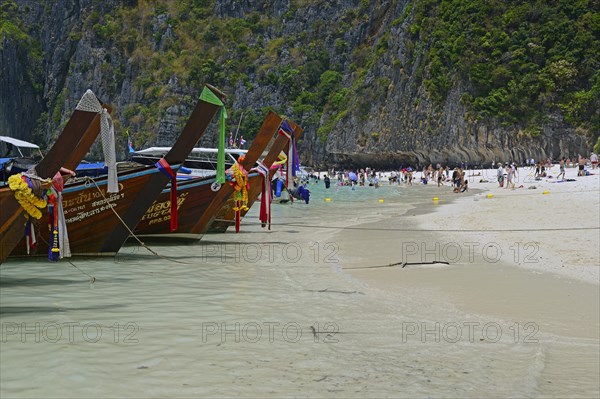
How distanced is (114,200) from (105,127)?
2547 millimetres

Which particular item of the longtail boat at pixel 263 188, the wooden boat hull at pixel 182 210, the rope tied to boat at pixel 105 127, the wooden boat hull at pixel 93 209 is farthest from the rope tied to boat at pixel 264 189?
the rope tied to boat at pixel 105 127

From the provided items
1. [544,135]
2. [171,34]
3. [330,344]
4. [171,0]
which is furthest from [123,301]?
[171,0]

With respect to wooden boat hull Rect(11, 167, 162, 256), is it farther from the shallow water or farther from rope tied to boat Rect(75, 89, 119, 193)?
rope tied to boat Rect(75, 89, 119, 193)

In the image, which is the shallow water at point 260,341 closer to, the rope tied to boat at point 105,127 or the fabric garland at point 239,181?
the rope tied to boat at point 105,127

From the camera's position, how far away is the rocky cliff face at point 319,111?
5931cm

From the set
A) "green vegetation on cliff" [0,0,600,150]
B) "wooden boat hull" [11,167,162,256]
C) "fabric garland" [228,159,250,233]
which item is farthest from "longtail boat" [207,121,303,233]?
"green vegetation on cliff" [0,0,600,150]

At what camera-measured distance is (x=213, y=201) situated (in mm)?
13391

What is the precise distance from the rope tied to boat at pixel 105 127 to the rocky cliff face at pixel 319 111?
49644mm

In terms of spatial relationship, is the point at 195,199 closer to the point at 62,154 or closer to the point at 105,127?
the point at 105,127

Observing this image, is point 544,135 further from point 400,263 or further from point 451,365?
point 451,365

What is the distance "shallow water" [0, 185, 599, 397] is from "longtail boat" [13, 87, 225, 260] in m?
0.83

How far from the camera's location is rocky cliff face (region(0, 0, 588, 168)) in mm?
59312

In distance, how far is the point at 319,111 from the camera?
8956 centimetres

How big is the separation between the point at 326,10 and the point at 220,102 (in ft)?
305
